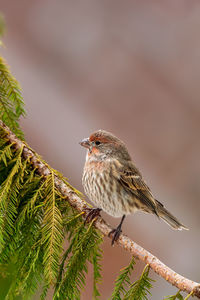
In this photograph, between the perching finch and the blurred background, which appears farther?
the blurred background

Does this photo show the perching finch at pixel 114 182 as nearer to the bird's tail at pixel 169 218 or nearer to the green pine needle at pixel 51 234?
the bird's tail at pixel 169 218

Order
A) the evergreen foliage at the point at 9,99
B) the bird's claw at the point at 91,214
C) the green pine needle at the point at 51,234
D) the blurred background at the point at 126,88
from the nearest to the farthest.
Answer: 1. the green pine needle at the point at 51,234
2. the bird's claw at the point at 91,214
3. the evergreen foliage at the point at 9,99
4. the blurred background at the point at 126,88

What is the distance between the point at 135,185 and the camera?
Result: 280 cm

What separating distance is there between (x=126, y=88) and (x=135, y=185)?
17.1 feet

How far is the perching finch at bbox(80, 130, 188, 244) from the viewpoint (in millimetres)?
2695

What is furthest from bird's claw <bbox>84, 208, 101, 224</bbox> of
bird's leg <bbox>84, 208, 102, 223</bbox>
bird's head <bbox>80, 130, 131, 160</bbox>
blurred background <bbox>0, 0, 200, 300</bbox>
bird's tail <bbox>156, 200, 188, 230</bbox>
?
blurred background <bbox>0, 0, 200, 300</bbox>

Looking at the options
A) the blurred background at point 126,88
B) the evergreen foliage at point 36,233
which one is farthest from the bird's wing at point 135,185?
the blurred background at point 126,88

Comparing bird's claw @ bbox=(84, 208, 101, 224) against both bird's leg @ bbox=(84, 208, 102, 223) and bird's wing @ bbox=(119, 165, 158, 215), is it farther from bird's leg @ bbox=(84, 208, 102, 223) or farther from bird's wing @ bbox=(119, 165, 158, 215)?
bird's wing @ bbox=(119, 165, 158, 215)

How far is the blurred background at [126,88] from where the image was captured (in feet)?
24.1

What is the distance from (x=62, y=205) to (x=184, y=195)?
5884 millimetres

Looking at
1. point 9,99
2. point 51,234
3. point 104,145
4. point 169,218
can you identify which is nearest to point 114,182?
point 104,145

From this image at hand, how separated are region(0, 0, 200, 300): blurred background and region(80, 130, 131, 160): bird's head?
4.26m

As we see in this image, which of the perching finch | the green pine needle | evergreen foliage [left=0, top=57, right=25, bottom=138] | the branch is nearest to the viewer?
the green pine needle

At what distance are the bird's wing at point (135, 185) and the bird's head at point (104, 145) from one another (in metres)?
0.13
